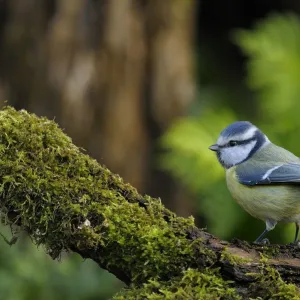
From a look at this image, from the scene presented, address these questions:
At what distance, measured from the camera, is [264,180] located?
2.90 m

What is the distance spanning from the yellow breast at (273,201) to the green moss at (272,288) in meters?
0.65

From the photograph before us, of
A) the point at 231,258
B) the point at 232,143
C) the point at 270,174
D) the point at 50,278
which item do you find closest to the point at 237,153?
the point at 232,143

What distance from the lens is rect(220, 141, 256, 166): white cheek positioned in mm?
3178

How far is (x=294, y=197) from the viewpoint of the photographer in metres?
2.86

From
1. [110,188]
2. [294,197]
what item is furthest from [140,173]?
[110,188]

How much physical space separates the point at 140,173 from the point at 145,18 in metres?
1.28

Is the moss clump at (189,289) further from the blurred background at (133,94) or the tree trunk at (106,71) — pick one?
the tree trunk at (106,71)

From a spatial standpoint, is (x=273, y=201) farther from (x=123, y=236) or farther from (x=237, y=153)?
(x=123, y=236)

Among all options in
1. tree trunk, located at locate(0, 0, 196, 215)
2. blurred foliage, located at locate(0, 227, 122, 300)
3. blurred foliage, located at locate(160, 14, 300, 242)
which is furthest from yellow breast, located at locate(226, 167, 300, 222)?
tree trunk, located at locate(0, 0, 196, 215)

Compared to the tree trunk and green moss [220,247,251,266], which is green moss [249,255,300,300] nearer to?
green moss [220,247,251,266]

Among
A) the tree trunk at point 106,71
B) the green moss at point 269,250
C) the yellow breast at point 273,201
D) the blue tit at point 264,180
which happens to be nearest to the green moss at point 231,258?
the green moss at point 269,250

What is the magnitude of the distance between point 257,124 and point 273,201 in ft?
7.57

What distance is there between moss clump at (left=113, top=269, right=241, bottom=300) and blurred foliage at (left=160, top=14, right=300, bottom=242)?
2288mm

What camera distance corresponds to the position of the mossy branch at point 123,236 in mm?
2217
